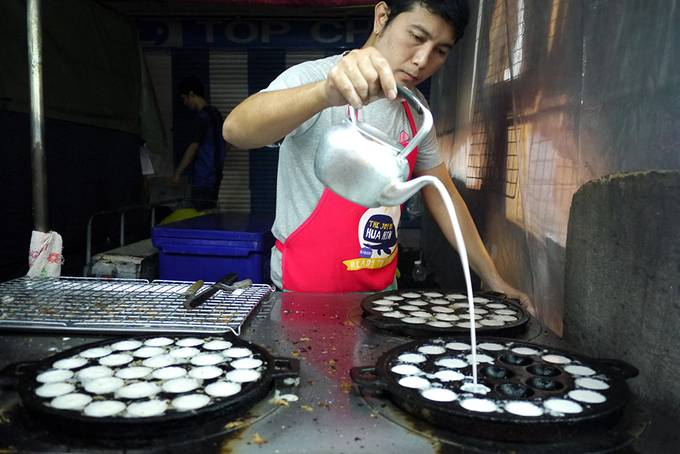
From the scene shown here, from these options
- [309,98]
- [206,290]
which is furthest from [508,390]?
[206,290]

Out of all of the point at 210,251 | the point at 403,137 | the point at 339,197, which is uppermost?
the point at 403,137

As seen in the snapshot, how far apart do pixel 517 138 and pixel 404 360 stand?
122 centimetres

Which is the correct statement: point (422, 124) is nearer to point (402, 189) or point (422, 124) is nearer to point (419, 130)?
point (419, 130)

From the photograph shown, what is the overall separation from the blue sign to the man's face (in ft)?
15.5

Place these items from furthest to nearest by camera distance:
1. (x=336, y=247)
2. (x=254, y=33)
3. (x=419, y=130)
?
(x=254, y=33) < (x=336, y=247) < (x=419, y=130)

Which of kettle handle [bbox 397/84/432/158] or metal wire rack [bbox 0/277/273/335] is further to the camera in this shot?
metal wire rack [bbox 0/277/273/335]

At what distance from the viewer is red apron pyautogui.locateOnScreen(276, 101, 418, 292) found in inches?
74.1

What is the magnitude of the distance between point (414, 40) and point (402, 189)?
34.5 inches

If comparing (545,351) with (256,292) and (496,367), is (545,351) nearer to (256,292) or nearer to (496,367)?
(496,367)

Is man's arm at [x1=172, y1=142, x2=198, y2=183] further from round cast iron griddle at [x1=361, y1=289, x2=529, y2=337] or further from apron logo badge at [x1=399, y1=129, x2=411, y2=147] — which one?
round cast iron griddle at [x1=361, y1=289, x2=529, y2=337]

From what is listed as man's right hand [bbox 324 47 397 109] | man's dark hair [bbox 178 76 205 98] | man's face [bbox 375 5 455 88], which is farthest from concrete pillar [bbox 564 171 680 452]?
man's dark hair [bbox 178 76 205 98]

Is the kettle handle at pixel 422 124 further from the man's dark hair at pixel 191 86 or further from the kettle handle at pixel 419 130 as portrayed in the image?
the man's dark hair at pixel 191 86

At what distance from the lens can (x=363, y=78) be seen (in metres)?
1.03

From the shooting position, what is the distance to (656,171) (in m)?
1.02
